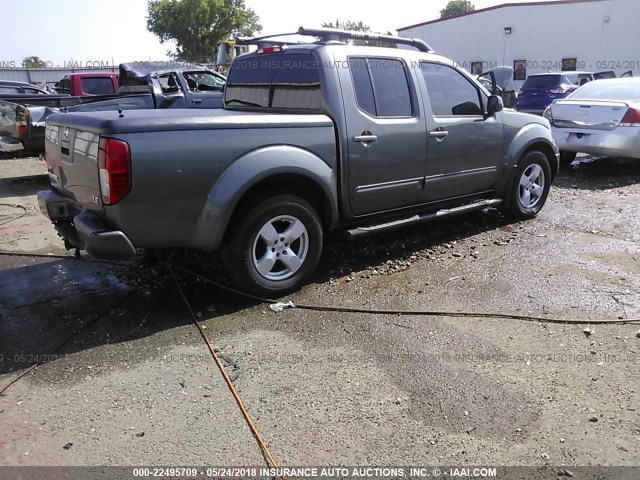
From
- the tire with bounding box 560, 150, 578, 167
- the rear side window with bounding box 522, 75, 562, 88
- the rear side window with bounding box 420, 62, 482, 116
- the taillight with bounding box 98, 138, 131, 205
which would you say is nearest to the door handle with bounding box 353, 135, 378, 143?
the rear side window with bounding box 420, 62, 482, 116

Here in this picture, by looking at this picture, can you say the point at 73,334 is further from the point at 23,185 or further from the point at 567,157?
the point at 567,157

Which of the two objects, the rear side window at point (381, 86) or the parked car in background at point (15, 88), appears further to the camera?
the parked car in background at point (15, 88)

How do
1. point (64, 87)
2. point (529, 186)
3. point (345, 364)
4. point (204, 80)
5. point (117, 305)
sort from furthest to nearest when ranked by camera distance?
point (64, 87) → point (204, 80) → point (529, 186) → point (117, 305) → point (345, 364)

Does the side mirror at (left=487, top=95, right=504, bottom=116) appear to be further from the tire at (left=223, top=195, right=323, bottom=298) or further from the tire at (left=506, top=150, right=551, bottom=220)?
the tire at (left=223, top=195, right=323, bottom=298)

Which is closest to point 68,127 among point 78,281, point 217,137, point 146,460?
point 217,137

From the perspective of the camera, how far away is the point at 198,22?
142 feet

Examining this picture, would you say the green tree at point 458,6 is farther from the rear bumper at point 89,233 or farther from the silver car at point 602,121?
the rear bumper at point 89,233

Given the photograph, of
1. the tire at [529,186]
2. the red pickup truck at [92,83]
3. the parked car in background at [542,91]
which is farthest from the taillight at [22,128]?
the parked car in background at [542,91]

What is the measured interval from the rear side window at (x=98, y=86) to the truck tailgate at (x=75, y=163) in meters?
9.36

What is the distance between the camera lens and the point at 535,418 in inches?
Answer: 116

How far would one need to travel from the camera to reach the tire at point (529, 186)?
20.8 feet

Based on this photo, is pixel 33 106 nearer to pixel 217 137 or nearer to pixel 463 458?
pixel 217 137

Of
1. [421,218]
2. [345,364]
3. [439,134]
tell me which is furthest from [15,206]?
[345,364]

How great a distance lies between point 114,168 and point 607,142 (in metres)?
7.78
